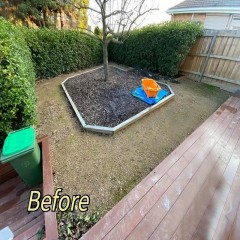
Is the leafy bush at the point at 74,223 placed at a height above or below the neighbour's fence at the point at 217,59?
below

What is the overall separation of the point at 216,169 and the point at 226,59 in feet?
14.9

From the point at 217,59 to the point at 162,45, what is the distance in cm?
201

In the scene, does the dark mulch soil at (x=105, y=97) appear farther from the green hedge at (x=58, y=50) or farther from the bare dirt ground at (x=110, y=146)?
the green hedge at (x=58, y=50)

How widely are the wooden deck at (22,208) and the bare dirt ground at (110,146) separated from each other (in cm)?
30

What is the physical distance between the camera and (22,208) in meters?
1.96

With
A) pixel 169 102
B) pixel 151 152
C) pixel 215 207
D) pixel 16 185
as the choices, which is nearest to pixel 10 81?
pixel 16 185

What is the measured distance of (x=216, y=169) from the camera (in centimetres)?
227

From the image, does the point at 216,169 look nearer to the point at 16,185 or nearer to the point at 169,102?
the point at 169,102

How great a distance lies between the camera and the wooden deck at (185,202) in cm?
154

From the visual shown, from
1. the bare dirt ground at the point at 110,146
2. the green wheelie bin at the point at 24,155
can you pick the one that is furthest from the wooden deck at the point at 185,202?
the green wheelie bin at the point at 24,155

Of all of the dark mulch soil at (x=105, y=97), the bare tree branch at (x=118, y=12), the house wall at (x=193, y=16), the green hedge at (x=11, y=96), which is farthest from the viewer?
the house wall at (x=193, y=16)

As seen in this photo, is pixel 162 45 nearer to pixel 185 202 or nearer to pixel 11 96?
pixel 11 96

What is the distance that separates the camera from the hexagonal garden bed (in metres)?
3.37

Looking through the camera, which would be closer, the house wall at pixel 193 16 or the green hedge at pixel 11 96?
the green hedge at pixel 11 96
